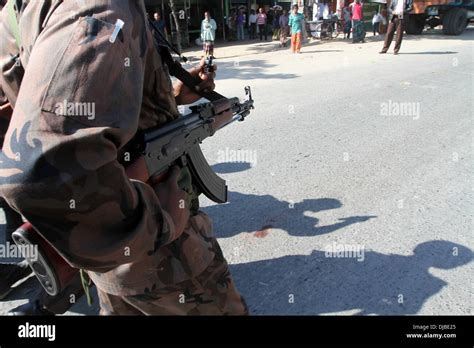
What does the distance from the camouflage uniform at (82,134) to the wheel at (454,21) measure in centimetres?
1733

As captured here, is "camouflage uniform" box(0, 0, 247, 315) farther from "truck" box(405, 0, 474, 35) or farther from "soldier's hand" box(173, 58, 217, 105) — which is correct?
"truck" box(405, 0, 474, 35)

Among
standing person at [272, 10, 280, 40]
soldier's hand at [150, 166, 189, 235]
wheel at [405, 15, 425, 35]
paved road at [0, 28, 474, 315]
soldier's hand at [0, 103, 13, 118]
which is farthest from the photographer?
standing person at [272, 10, 280, 40]

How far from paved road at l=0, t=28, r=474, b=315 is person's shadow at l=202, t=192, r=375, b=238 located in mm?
13

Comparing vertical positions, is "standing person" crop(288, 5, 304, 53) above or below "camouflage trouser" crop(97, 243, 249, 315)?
above

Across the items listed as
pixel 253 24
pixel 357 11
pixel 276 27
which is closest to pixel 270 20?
pixel 276 27

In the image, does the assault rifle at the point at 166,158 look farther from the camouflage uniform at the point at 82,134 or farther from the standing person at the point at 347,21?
the standing person at the point at 347,21

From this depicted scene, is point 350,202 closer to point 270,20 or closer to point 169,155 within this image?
point 169,155

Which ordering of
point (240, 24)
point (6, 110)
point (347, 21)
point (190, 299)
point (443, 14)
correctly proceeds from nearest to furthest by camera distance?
point (190, 299), point (6, 110), point (443, 14), point (347, 21), point (240, 24)

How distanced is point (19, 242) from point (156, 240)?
0.35 metres

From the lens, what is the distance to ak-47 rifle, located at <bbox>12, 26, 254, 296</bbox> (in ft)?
3.35

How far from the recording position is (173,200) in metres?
1.26

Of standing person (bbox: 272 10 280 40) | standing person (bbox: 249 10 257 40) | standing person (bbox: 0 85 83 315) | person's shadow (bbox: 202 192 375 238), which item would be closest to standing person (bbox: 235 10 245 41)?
standing person (bbox: 249 10 257 40)

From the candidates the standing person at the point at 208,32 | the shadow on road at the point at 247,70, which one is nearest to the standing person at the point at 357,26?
the standing person at the point at 208,32

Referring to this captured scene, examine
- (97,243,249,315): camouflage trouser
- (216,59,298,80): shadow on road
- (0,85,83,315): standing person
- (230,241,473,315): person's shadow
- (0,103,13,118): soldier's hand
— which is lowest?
(230,241,473,315): person's shadow
